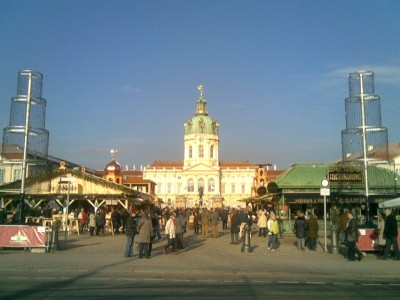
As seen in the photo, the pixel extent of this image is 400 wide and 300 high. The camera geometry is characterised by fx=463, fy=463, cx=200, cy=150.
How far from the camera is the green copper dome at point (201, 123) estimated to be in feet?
412

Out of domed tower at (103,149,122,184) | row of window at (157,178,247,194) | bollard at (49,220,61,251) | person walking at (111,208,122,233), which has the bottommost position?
bollard at (49,220,61,251)

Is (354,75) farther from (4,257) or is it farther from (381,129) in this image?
(4,257)

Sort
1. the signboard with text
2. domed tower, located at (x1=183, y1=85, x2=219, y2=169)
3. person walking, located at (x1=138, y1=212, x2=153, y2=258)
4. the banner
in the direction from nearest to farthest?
person walking, located at (x1=138, y1=212, x2=153, y2=258), the banner, the signboard with text, domed tower, located at (x1=183, y1=85, x2=219, y2=169)

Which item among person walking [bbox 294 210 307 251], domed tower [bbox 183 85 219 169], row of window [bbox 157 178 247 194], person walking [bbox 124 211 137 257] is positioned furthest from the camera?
row of window [bbox 157 178 247 194]

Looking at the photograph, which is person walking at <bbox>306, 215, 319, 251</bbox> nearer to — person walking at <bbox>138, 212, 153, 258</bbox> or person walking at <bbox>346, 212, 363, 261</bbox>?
person walking at <bbox>346, 212, 363, 261</bbox>

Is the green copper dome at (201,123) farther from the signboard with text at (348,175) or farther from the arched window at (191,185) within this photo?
the signboard with text at (348,175)

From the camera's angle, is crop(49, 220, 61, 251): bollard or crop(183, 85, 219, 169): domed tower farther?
crop(183, 85, 219, 169): domed tower

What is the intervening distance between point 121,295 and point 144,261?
6328 mm

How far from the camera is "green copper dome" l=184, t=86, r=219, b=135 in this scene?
126 m

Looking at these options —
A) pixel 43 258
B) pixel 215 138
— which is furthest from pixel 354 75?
pixel 215 138

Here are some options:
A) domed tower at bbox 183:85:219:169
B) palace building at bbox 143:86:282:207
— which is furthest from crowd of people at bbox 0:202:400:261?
domed tower at bbox 183:85:219:169

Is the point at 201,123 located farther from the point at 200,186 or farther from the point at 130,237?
the point at 130,237

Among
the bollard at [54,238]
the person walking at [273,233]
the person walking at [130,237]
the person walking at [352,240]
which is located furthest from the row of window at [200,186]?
the person walking at [352,240]

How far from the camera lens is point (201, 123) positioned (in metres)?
125
